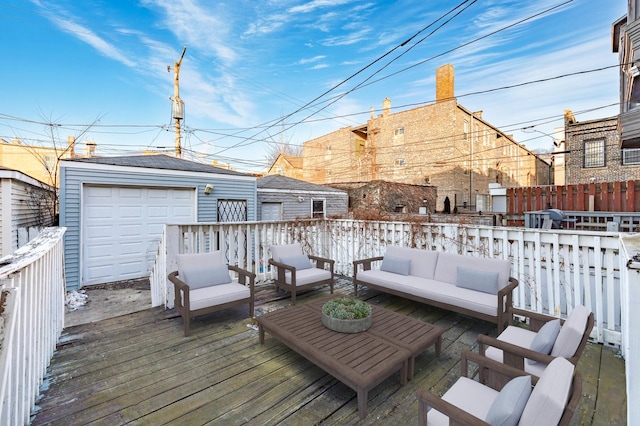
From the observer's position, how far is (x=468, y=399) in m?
1.60

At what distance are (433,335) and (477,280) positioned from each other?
1.35 meters

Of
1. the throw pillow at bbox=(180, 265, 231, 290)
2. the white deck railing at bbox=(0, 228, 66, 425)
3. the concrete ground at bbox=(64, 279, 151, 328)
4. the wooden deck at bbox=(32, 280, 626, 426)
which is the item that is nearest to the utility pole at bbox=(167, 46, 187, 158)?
the concrete ground at bbox=(64, 279, 151, 328)

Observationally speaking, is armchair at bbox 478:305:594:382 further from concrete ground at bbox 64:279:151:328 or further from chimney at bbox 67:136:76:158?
chimney at bbox 67:136:76:158

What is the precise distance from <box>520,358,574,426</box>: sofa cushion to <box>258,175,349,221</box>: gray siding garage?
899 centimetres

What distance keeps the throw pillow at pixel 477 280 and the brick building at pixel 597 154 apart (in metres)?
16.1

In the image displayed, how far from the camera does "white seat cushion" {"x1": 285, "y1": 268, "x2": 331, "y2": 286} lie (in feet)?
14.1

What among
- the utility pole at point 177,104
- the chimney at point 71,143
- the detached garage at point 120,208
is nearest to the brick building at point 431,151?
the utility pole at point 177,104

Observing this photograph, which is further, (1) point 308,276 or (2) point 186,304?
(1) point 308,276

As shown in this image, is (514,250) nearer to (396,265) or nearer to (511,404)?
(396,265)

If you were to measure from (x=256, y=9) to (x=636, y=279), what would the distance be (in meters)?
10.1

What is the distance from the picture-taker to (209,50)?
11.9 meters

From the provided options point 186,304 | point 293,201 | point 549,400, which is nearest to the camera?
point 549,400

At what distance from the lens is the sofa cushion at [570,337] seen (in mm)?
1731

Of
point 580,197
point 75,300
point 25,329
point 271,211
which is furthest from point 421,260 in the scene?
point 580,197
